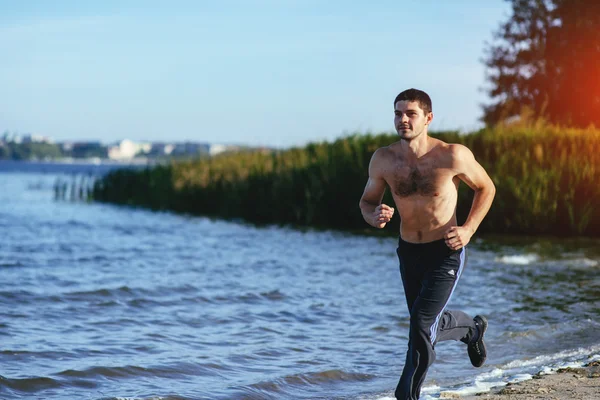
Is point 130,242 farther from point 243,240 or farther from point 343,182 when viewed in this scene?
point 343,182

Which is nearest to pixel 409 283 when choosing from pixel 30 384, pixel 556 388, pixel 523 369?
pixel 556 388

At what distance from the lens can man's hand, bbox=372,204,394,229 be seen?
5418 mm

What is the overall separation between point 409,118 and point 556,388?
2.59m

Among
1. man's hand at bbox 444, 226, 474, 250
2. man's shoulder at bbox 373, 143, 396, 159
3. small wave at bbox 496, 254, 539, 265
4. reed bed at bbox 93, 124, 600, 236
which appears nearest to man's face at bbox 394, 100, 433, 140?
man's shoulder at bbox 373, 143, 396, 159

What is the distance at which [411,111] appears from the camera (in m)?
5.51

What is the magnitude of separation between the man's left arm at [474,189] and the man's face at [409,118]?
11.3 inches

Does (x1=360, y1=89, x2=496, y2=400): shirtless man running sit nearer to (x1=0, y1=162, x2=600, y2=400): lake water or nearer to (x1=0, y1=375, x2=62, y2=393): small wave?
(x1=0, y1=162, x2=600, y2=400): lake water

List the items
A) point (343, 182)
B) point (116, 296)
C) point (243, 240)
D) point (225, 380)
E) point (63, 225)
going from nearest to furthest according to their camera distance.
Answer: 1. point (225, 380)
2. point (116, 296)
3. point (243, 240)
4. point (343, 182)
5. point (63, 225)

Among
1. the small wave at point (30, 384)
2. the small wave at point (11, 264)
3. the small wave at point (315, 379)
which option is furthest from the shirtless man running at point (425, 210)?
the small wave at point (11, 264)

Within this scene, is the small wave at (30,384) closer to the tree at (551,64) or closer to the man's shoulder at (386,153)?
the man's shoulder at (386,153)

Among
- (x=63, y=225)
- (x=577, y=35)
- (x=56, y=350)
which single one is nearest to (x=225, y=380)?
(x=56, y=350)

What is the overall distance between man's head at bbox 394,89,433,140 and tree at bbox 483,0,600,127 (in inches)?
1235

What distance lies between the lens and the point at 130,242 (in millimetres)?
21422

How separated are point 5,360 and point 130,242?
1316 cm
